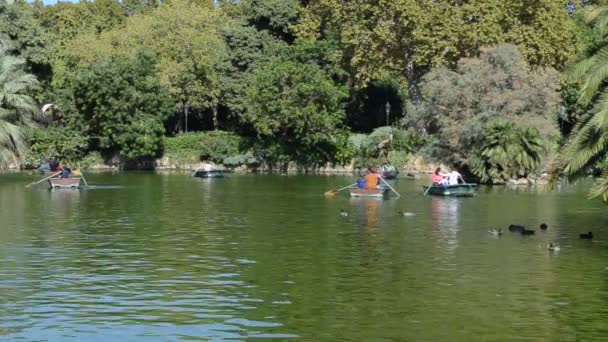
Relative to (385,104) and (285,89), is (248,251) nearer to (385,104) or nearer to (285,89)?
(285,89)

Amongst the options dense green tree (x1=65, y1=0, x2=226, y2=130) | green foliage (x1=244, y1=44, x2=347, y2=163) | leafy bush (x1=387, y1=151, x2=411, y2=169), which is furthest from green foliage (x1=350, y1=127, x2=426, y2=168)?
dense green tree (x1=65, y1=0, x2=226, y2=130)

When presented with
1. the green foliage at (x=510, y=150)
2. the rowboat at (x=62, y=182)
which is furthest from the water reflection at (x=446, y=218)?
the rowboat at (x=62, y=182)

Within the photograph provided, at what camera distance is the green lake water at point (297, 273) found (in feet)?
60.7

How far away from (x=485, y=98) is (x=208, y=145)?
2762 cm

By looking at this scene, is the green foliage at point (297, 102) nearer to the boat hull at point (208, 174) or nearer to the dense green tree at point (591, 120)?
the boat hull at point (208, 174)

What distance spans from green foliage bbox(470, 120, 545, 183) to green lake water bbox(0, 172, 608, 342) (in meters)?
19.5

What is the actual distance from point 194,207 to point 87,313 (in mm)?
26591

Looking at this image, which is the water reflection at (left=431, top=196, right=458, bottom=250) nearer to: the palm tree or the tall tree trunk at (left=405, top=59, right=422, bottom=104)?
the palm tree

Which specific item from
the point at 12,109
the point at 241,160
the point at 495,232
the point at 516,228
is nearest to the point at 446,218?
Result: the point at 516,228

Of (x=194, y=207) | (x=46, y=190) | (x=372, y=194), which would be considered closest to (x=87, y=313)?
(x=194, y=207)

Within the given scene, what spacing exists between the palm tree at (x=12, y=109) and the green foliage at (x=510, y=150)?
88.5 ft

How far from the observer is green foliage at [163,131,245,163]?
3551 inches

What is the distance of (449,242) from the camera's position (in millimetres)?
31938

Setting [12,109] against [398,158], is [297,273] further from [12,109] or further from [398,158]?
[398,158]
